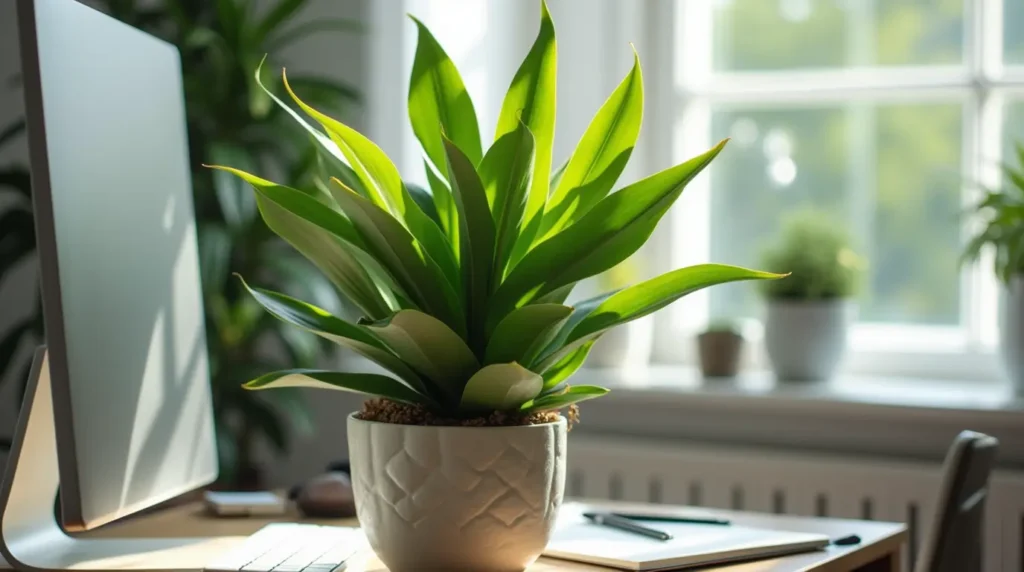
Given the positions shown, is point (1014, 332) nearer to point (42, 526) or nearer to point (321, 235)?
point (321, 235)

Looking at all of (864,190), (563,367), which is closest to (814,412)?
(864,190)

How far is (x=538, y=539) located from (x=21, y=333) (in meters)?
1.55

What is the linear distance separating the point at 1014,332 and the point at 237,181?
143 cm

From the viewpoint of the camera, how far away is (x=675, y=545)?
1.15 m

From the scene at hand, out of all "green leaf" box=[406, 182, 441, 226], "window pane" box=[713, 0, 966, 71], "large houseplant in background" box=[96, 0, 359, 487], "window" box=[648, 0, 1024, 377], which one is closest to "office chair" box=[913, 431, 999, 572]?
"green leaf" box=[406, 182, 441, 226]

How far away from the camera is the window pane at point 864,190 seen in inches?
99.3

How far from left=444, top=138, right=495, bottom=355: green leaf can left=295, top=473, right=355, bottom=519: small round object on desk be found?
17.4 inches

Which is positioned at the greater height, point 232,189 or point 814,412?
point 232,189

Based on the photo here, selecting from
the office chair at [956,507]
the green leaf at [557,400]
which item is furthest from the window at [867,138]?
the green leaf at [557,400]

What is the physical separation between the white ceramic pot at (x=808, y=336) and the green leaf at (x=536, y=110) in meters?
1.34

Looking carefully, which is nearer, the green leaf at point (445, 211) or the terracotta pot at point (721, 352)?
the green leaf at point (445, 211)

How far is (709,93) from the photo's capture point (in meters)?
2.69

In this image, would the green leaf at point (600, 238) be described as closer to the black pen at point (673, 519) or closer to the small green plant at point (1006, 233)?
the black pen at point (673, 519)

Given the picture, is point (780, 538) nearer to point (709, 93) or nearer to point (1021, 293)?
point (1021, 293)
